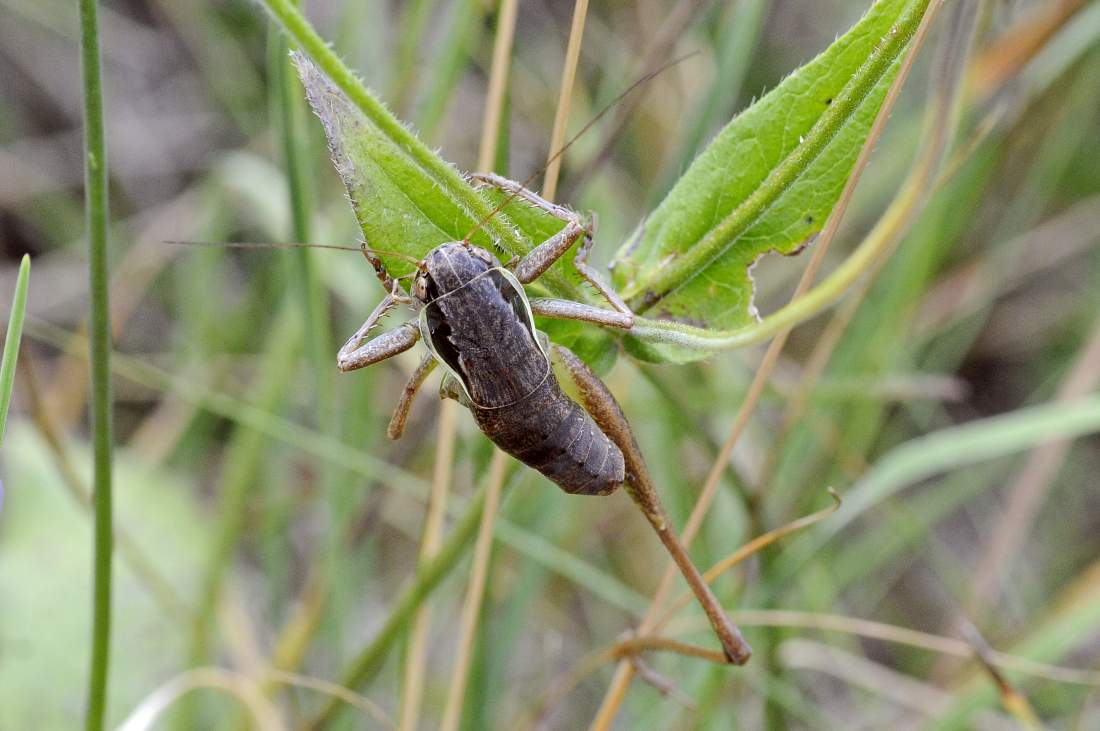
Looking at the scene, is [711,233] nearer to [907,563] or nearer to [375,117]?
[375,117]

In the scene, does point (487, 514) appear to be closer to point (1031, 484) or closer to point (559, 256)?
point (559, 256)

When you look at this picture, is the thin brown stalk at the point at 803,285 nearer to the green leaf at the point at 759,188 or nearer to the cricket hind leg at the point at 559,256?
the green leaf at the point at 759,188

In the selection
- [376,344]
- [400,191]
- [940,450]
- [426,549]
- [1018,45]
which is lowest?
[940,450]

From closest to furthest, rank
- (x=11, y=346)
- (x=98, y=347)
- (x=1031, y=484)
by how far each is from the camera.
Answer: (x=11, y=346) → (x=98, y=347) → (x=1031, y=484)

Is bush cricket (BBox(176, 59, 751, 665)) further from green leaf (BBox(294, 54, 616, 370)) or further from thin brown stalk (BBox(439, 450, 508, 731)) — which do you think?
thin brown stalk (BBox(439, 450, 508, 731))

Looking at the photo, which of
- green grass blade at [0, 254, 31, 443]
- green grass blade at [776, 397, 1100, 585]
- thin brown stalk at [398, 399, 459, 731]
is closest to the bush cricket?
thin brown stalk at [398, 399, 459, 731]

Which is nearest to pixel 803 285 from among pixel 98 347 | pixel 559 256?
pixel 559 256

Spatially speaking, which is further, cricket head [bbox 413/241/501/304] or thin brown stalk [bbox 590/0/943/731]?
cricket head [bbox 413/241/501/304]

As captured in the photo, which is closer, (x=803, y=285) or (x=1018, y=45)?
(x=803, y=285)
